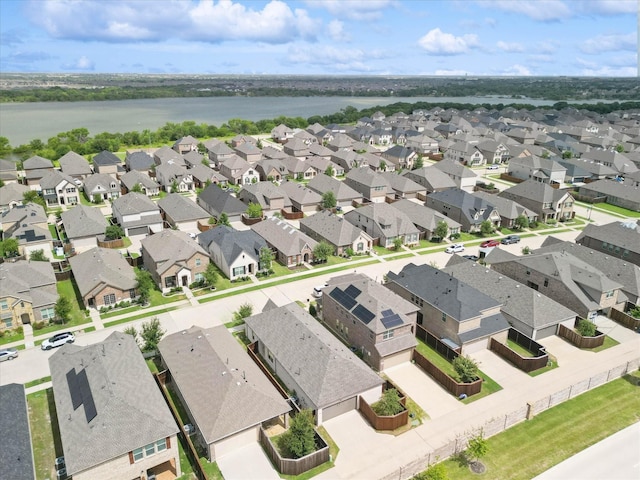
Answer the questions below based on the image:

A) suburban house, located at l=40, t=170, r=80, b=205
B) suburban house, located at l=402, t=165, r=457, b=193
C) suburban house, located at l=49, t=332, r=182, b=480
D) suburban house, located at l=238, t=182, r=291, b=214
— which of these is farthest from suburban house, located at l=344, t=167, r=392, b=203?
suburban house, located at l=49, t=332, r=182, b=480

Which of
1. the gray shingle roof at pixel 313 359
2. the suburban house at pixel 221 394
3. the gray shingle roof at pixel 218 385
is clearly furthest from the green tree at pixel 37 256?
the gray shingle roof at pixel 313 359

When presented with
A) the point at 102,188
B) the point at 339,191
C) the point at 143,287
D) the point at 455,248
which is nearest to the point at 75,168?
the point at 102,188

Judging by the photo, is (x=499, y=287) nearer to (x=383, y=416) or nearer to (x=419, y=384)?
(x=419, y=384)

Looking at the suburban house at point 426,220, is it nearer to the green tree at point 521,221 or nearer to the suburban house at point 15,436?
the green tree at point 521,221

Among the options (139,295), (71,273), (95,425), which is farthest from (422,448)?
(71,273)

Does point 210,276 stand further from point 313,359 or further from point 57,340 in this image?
point 313,359

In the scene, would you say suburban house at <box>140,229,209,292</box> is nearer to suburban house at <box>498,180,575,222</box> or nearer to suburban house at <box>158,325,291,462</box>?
suburban house at <box>158,325,291,462</box>
